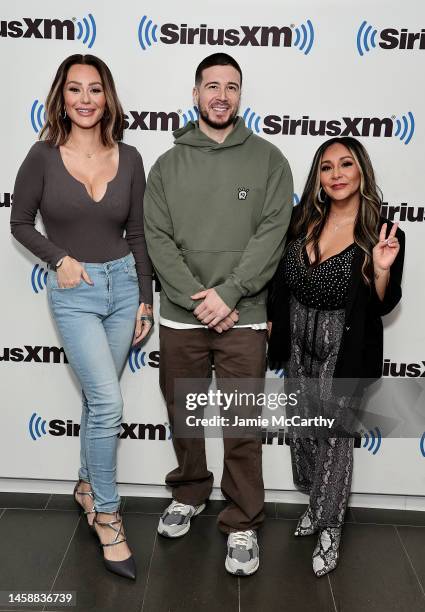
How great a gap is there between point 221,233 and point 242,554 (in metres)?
1.26

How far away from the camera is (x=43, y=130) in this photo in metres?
2.49

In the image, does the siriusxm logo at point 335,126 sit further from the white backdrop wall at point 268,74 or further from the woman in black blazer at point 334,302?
the woman in black blazer at point 334,302

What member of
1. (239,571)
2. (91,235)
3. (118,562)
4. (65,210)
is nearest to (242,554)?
(239,571)

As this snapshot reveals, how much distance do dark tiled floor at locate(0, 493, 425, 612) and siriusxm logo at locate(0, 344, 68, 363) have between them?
0.68 metres

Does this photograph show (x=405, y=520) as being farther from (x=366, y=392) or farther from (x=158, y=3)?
(x=158, y=3)

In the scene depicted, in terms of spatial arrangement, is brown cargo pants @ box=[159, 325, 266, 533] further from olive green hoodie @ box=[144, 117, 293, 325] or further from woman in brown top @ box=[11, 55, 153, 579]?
woman in brown top @ box=[11, 55, 153, 579]

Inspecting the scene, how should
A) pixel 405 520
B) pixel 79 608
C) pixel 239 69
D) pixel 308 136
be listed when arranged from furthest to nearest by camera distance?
pixel 405 520, pixel 308 136, pixel 239 69, pixel 79 608

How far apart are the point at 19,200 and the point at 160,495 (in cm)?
156

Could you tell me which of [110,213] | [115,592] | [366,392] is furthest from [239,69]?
[115,592]

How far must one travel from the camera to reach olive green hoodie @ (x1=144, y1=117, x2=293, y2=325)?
2.42 meters

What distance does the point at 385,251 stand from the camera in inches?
89.5

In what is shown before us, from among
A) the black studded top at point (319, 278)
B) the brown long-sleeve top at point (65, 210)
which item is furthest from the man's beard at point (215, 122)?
the black studded top at point (319, 278)

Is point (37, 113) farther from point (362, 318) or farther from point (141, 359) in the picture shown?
point (362, 318)

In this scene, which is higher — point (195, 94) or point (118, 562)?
point (195, 94)
